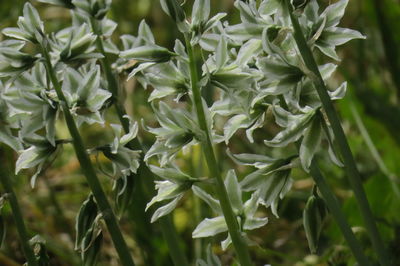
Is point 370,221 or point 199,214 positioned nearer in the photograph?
point 370,221

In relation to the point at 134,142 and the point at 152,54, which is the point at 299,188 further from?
the point at 152,54

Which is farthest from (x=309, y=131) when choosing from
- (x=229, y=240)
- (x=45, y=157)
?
(x=45, y=157)

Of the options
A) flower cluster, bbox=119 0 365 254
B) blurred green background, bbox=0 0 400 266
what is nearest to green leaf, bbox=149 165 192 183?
flower cluster, bbox=119 0 365 254

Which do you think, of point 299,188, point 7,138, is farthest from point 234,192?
point 299,188

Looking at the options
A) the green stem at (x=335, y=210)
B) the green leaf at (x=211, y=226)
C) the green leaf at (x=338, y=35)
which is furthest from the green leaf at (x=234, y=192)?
the green leaf at (x=338, y=35)

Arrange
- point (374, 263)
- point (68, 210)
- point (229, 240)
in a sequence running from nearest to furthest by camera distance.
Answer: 1. point (229, 240)
2. point (374, 263)
3. point (68, 210)

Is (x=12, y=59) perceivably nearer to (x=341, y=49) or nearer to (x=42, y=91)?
(x=42, y=91)
